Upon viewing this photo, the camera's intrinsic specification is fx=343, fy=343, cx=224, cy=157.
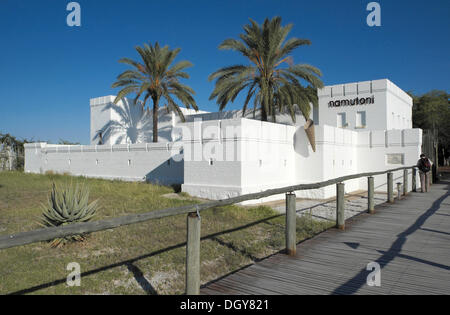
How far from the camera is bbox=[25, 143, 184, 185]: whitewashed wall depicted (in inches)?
857

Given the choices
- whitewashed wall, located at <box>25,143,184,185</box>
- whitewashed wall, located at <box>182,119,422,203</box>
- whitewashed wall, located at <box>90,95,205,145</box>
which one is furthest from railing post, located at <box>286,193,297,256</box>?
whitewashed wall, located at <box>90,95,205,145</box>

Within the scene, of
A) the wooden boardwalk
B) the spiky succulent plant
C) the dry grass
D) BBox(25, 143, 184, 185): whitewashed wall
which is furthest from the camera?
BBox(25, 143, 184, 185): whitewashed wall

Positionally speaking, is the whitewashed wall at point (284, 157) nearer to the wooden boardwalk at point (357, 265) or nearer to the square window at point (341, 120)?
the square window at point (341, 120)

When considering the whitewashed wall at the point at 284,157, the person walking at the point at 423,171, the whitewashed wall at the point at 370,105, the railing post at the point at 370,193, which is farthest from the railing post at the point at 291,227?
the whitewashed wall at the point at 370,105

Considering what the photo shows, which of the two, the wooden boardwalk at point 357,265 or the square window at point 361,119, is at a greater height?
the square window at point 361,119

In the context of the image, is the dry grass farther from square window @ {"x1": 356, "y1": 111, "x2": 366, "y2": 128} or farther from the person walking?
square window @ {"x1": 356, "y1": 111, "x2": 366, "y2": 128}

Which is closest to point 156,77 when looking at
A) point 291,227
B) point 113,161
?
point 113,161

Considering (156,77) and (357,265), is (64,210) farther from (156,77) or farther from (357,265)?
(156,77)

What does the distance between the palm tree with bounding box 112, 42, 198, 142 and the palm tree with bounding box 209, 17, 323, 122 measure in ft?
16.9

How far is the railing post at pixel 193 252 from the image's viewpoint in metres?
3.69

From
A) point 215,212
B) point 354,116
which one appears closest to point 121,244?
point 215,212

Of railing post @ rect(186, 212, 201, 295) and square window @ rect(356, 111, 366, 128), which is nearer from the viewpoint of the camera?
railing post @ rect(186, 212, 201, 295)

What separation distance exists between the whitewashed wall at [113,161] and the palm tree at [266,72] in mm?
5336
